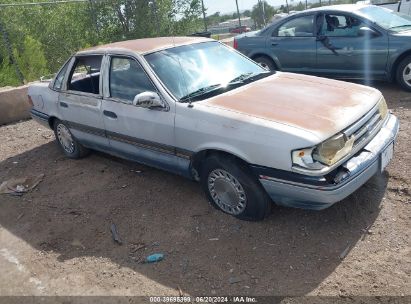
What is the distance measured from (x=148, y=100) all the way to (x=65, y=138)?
8.02 feet

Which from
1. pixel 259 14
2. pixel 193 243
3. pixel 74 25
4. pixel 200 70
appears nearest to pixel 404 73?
pixel 200 70

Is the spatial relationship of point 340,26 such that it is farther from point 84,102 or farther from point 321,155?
point 321,155

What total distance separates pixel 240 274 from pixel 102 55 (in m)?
2.98

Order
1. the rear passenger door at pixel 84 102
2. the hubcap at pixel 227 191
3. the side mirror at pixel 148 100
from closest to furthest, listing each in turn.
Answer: the hubcap at pixel 227 191
the side mirror at pixel 148 100
the rear passenger door at pixel 84 102

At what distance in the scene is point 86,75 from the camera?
514cm

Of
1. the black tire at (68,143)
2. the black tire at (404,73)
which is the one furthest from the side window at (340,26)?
the black tire at (68,143)

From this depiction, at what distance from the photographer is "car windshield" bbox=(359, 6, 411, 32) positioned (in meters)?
6.77

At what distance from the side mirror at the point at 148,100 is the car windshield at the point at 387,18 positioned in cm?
466

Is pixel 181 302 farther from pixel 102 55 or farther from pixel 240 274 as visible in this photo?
pixel 102 55

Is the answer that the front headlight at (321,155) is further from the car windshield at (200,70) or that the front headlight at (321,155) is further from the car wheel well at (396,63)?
the car wheel well at (396,63)

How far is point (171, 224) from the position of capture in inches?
156

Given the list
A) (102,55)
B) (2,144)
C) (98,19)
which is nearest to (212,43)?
(102,55)

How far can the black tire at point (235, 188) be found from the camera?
3.50 m

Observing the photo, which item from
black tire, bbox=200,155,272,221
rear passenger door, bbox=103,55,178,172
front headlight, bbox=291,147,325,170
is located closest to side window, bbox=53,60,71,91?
rear passenger door, bbox=103,55,178,172
